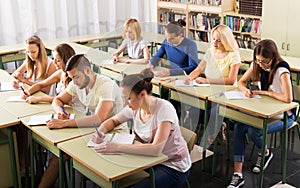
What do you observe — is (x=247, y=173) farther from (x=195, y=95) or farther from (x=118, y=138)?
(x=118, y=138)

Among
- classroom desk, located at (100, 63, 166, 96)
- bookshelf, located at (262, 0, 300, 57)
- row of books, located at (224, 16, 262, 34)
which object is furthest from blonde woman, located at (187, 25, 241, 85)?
row of books, located at (224, 16, 262, 34)

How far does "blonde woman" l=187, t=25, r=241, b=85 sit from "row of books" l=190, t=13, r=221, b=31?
284 centimetres

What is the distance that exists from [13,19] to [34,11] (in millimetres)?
358

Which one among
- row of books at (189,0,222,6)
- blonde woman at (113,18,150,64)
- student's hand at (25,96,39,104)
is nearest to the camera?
student's hand at (25,96,39,104)

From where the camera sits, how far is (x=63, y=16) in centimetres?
703

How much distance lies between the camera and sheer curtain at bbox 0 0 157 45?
6.53 meters

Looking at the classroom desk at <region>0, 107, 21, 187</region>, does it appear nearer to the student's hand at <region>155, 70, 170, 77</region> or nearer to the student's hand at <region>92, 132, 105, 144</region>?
the student's hand at <region>92, 132, 105, 144</region>

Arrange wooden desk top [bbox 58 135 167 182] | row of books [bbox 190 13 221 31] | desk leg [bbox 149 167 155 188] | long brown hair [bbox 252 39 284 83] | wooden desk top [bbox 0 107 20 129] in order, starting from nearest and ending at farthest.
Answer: wooden desk top [bbox 58 135 167 182]
desk leg [bbox 149 167 155 188]
wooden desk top [bbox 0 107 20 129]
long brown hair [bbox 252 39 284 83]
row of books [bbox 190 13 221 31]

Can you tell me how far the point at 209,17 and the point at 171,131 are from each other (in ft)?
15.2

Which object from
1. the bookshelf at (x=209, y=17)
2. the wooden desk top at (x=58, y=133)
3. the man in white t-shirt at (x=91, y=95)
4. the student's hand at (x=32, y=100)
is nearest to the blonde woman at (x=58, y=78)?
the student's hand at (x=32, y=100)

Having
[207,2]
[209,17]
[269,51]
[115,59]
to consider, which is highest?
[207,2]

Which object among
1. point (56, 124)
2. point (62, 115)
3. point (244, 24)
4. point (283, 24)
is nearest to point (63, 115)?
point (62, 115)

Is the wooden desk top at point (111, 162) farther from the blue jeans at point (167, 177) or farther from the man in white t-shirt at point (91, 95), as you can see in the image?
the man in white t-shirt at point (91, 95)

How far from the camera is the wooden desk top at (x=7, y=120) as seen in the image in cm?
316
